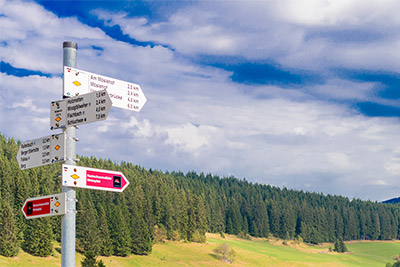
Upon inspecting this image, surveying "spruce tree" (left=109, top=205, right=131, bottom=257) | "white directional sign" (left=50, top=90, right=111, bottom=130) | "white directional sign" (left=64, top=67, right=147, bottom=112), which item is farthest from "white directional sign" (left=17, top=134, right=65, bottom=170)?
"spruce tree" (left=109, top=205, right=131, bottom=257)

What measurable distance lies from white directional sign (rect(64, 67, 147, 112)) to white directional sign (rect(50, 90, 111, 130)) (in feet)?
1.29

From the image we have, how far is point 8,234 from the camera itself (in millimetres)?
100750

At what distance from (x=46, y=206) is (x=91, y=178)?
119 centimetres

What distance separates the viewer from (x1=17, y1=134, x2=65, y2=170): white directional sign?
36.2ft

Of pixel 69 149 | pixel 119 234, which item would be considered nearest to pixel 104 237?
pixel 119 234

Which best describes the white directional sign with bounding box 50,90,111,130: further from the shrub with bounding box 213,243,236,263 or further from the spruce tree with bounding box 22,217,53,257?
the shrub with bounding box 213,243,236,263

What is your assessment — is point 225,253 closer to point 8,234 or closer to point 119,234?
point 119,234

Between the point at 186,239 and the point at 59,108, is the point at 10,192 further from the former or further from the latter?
the point at 59,108

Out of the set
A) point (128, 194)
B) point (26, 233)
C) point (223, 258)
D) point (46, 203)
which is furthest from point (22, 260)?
A: point (46, 203)

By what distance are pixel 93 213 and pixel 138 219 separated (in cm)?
2058

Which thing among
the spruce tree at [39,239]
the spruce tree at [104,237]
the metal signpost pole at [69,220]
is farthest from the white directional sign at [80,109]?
the spruce tree at [104,237]

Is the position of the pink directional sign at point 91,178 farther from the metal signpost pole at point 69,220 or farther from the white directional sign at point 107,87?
the white directional sign at point 107,87

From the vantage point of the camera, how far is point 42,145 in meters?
11.4

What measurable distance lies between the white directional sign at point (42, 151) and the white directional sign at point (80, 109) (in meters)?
0.33
